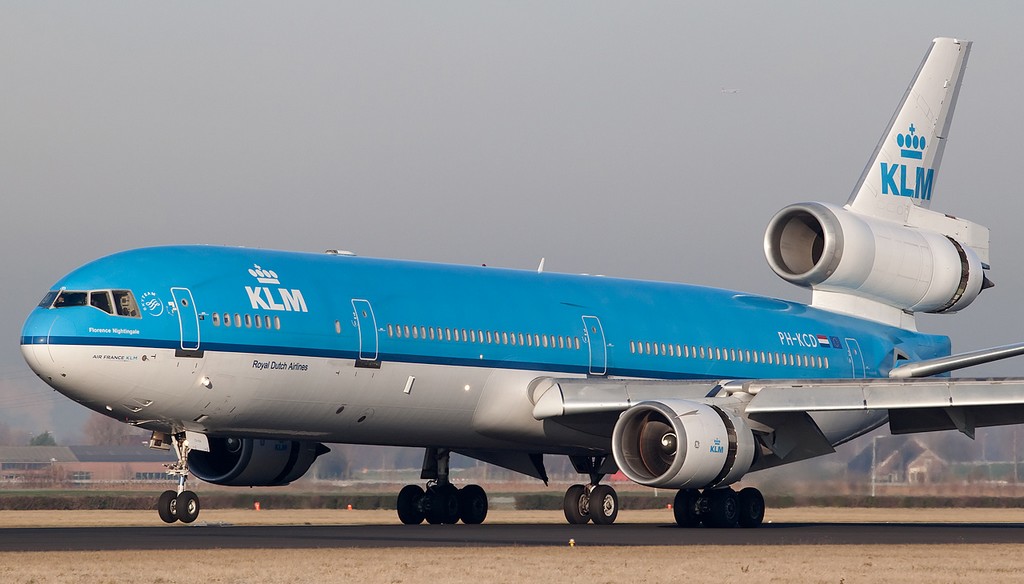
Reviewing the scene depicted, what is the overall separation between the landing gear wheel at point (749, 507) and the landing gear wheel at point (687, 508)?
2.60ft

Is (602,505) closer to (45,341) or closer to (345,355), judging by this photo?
(345,355)

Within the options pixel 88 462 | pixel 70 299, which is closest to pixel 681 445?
pixel 70 299

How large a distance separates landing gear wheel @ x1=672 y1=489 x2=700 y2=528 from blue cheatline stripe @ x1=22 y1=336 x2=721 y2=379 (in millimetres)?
2665

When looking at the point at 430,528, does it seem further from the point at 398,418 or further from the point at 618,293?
the point at 618,293

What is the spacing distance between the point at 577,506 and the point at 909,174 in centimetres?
1183

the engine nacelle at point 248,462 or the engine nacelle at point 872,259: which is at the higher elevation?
the engine nacelle at point 872,259

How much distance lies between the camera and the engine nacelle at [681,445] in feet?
77.7

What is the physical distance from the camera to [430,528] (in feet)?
83.3

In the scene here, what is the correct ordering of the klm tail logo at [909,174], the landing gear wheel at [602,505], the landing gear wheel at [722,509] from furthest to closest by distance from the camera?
the klm tail logo at [909,174]
the landing gear wheel at [602,505]
the landing gear wheel at [722,509]

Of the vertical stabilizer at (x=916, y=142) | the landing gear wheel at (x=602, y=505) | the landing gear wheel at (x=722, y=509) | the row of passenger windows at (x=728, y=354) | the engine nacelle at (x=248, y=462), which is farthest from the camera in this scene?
the vertical stabilizer at (x=916, y=142)

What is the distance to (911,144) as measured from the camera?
3403 centimetres

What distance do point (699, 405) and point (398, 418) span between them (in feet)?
16.2

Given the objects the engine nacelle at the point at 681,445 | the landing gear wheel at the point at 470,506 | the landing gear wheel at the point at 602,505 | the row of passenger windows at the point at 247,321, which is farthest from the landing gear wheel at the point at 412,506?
the row of passenger windows at the point at 247,321

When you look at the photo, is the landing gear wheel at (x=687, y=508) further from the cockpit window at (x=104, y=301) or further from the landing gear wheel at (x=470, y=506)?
the cockpit window at (x=104, y=301)
